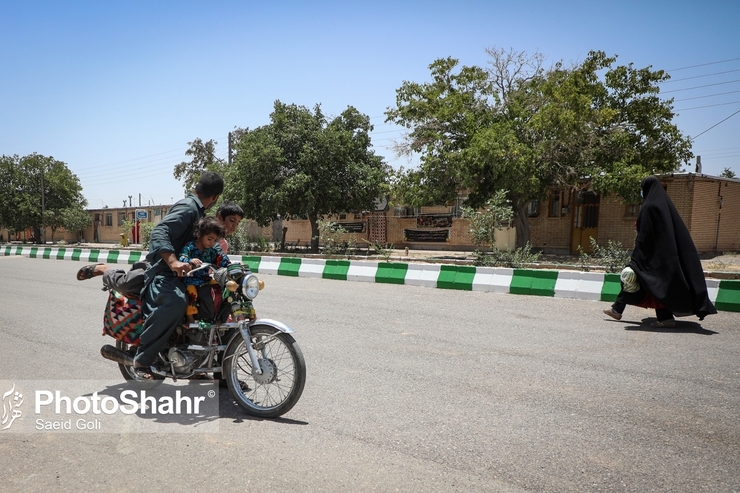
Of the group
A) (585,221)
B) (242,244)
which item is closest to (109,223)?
(242,244)

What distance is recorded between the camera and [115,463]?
330cm

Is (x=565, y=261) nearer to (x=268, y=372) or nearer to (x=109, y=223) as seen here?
(x=268, y=372)

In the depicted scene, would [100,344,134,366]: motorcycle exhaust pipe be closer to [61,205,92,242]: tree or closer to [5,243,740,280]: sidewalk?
[5,243,740,280]: sidewalk

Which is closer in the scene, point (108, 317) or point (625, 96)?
point (108, 317)

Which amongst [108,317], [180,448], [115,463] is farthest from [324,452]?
[108,317]

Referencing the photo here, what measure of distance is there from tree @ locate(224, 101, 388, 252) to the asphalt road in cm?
1964

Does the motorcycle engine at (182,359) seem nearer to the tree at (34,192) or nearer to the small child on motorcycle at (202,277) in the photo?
the small child on motorcycle at (202,277)

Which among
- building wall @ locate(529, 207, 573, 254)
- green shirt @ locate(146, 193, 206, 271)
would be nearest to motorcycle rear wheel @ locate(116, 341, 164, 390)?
green shirt @ locate(146, 193, 206, 271)

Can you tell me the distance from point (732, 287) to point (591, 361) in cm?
480

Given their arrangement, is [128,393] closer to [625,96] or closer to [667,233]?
[667,233]

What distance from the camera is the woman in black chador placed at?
7359 mm

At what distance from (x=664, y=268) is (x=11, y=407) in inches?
299

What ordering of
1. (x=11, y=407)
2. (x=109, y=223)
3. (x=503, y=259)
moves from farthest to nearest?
(x=109, y=223) → (x=503, y=259) → (x=11, y=407)

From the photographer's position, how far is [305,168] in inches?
1069
